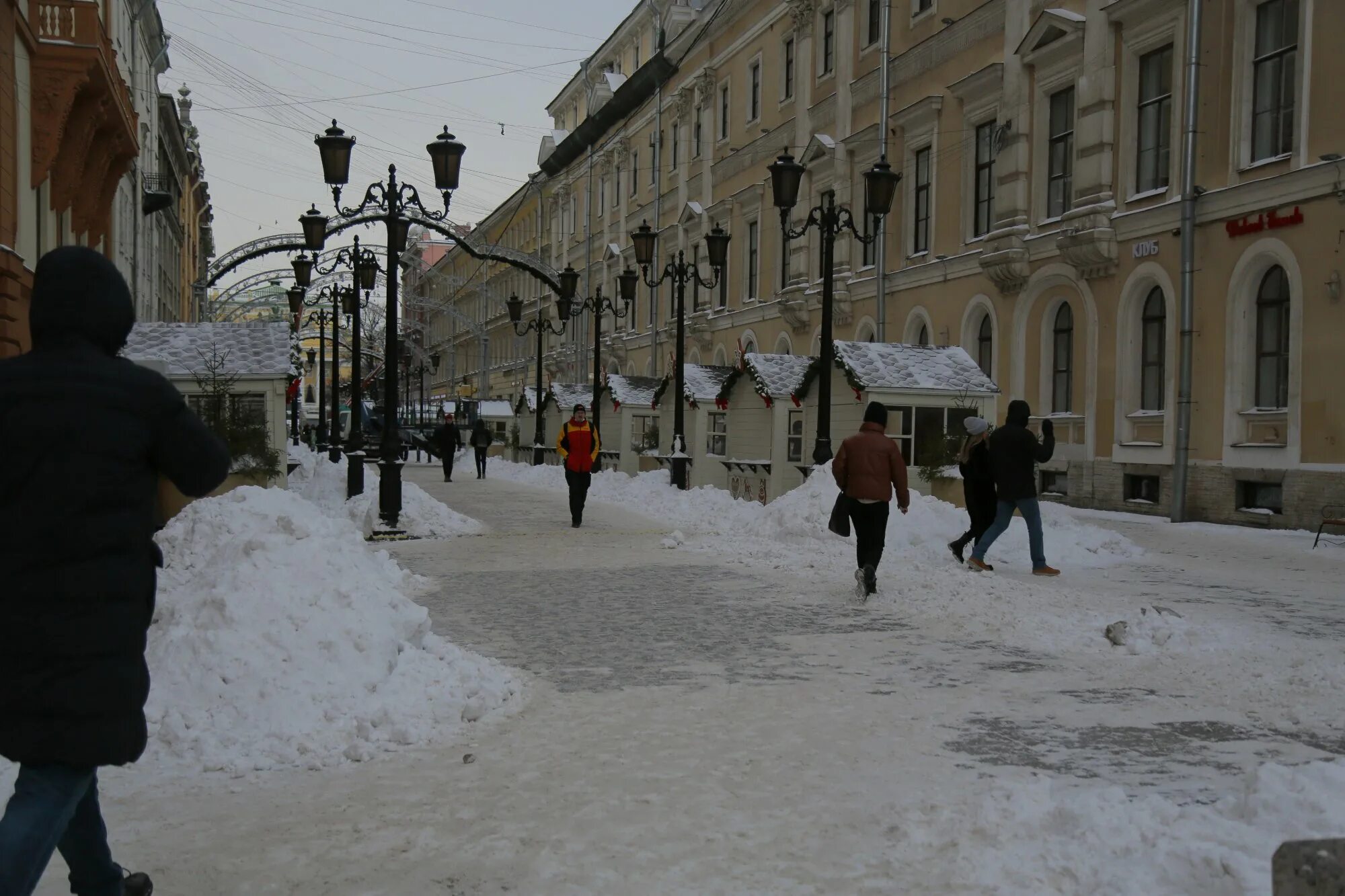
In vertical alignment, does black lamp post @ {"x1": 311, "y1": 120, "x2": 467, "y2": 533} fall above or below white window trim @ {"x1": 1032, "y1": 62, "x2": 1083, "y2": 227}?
below

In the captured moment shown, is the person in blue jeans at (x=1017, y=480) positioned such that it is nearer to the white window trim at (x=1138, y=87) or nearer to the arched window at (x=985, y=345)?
the white window trim at (x=1138, y=87)

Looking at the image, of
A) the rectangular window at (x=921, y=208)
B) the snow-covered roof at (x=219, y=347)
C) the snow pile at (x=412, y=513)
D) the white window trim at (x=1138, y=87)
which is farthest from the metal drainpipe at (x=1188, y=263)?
the snow-covered roof at (x=219, y=347)

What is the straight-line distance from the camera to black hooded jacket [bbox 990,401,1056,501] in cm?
1234

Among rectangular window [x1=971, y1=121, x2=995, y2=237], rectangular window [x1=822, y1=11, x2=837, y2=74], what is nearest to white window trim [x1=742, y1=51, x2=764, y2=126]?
rectangular window [x1=822, y1=11, x2=837, y2=74]

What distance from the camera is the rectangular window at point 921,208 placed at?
97.7ft

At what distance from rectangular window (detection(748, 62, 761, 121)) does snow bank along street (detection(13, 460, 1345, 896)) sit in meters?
31.5

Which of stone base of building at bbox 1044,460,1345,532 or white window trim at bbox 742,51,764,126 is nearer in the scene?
stone base of building at bbox 1044,460,1345,532

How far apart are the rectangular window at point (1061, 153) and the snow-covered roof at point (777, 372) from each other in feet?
18.7

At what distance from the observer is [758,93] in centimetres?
4062

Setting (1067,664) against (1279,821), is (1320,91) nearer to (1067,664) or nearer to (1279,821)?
(1067,664)

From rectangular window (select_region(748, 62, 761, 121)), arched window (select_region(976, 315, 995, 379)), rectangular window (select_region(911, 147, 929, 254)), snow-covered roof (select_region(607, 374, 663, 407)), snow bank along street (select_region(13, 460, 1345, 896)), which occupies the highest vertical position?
rectangular window (select_region(748, 62, 761, 121))

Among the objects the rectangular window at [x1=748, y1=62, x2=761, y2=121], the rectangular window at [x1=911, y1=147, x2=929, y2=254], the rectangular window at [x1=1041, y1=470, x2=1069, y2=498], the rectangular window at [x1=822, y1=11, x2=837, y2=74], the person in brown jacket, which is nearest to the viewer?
the person in brown jacket

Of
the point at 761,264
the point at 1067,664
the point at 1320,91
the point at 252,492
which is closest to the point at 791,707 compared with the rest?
the point at 1067,664

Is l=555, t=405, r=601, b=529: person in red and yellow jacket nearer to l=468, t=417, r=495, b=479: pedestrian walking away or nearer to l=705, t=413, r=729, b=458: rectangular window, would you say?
l=705, t=413, r=729, b=458: rectangular window
